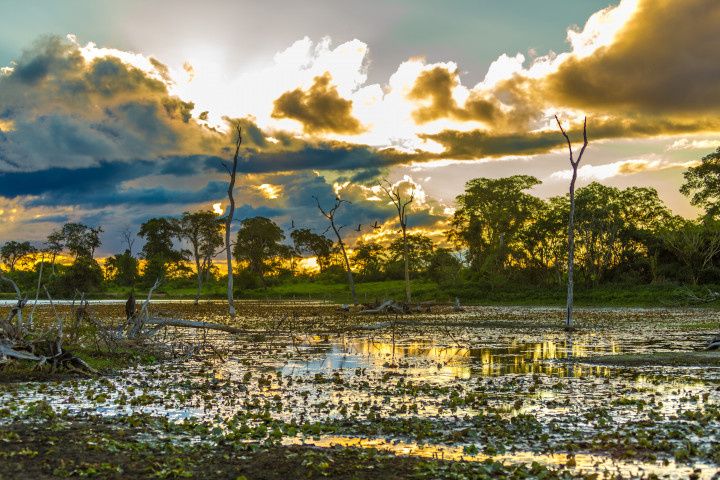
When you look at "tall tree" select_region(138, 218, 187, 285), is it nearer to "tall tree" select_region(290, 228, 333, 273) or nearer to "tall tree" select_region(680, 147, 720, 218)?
"tall tree" select_region(290, 228, 333, 273)

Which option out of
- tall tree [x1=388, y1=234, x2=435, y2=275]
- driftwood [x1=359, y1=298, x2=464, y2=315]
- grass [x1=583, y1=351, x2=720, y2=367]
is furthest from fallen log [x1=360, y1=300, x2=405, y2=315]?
tall tree [x1=388, y1=234, x2=435, y2=275]

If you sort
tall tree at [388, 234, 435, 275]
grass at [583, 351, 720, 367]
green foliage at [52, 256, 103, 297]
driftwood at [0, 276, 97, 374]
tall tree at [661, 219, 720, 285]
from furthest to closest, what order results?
1. tall tree at [388, 234, 435, 275]
2. green foliage at [52, 256, 103, 297]
3. tall tree at [661, 219, 720, 285]
4. grass at [583, 351, 720, 367]
5. driftwood at [0, 276, 97, 374]

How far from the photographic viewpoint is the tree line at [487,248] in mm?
77562

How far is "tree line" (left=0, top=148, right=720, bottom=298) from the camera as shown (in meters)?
77.6

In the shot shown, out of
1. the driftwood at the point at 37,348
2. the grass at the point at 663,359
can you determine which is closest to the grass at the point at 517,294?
the grass at the point at 663,359

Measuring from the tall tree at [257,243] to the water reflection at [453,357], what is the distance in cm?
9312

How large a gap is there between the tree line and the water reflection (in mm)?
40312

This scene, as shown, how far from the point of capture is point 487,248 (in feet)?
308

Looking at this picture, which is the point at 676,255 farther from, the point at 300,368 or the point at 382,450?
the point at 382,450

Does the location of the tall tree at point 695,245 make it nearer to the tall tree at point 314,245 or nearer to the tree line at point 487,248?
the tree line at point 487,248

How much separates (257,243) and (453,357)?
101926 mm

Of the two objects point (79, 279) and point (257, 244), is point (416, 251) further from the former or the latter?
point (79, 279)

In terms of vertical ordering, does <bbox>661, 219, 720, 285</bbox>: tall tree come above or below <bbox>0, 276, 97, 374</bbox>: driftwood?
above

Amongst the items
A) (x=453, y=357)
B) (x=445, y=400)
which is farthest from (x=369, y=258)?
(x=445, y=400)
